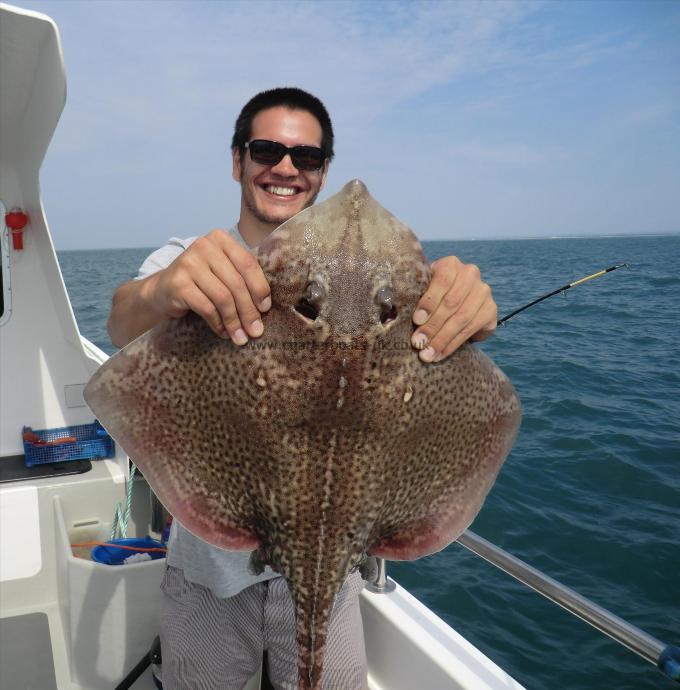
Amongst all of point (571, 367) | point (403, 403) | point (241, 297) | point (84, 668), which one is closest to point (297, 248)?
point (241, 297)

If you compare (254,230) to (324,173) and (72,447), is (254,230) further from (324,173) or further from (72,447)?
(72,447)

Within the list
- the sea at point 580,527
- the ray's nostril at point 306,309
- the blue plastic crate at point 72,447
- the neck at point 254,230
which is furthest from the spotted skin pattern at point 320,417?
the sea at point 580,527

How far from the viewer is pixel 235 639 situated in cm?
263

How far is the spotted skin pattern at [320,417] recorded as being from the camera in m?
1.60

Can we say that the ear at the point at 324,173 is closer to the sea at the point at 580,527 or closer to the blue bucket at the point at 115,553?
the blue bucket at the point at 115,553

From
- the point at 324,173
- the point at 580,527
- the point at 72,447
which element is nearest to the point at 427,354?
the point at 324,173

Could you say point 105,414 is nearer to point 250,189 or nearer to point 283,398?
point 283,398

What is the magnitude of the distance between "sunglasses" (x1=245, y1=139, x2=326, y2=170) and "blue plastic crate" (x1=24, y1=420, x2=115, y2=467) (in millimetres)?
3344

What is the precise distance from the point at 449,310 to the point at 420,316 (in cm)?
8

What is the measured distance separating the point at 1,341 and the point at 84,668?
2804 mm

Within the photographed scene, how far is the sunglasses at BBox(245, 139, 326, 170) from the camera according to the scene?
2670mm

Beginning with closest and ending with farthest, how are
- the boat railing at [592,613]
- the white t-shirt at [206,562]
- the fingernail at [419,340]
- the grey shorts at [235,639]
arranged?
the fingernail at [419,340], the boat railing at [592,613], the white t-shirt at [206,562], the grey shorts at [235,639]

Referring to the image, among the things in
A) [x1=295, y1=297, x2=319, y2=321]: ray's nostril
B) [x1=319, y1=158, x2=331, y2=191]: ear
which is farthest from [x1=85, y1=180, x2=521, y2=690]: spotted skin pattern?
[x1=319, y1=158, x2=331, y2=191]: ear

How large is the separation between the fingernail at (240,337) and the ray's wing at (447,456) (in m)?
0.51
